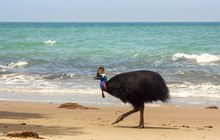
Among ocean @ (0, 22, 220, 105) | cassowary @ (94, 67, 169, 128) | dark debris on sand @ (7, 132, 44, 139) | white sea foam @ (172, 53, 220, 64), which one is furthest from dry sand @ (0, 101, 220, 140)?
white sea foam @ (172, 53, 220, 64)

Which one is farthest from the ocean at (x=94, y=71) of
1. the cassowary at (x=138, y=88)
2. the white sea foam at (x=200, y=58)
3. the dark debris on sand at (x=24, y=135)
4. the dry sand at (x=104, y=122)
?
the dark debris on sand at (x=24, y=135)

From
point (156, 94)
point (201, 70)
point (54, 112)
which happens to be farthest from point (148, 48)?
point (156, 94)

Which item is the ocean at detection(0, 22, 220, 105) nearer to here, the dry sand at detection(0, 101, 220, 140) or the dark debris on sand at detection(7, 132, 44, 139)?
the dry sand at detection(0, 101, 220, 140)

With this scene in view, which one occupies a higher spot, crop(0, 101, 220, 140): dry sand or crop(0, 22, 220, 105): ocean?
crop(0, 101, 220, 140): dry sand

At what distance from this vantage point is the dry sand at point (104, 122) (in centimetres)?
1048

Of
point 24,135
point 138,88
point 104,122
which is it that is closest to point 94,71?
point 104,122

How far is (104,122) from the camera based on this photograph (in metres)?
12.8

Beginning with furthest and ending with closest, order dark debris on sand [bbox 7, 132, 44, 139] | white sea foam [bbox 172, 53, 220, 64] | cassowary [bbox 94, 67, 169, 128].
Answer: white sea foam [bbox 172, 53, 220, 64], cassowary [bbox 94, 67, 169, 128], dark debris on sand [bbox 7, 132, 44, 139]

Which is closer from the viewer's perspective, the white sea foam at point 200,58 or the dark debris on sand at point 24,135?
the dark debris on sand at point 24,135

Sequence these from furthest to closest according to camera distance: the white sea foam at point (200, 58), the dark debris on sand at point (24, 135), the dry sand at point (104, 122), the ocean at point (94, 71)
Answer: the white sea foam at point (200, 58) < the ocean at point (94, 71) < the dry sand at point (104, 122) < the dark debris on sand at point (24, 135)

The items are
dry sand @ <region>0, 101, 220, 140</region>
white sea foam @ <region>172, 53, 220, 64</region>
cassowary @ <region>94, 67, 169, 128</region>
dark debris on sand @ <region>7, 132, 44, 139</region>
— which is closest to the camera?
dark debris on sand @ <region>7, 132, 44, 139</region>

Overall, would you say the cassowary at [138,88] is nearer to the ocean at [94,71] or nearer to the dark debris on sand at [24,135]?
the dark debris on sand at [24,135]

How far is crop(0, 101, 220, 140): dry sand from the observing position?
10477 mm

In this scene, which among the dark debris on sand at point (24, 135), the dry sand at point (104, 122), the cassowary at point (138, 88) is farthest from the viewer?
the cassowary at point (138, 88)
